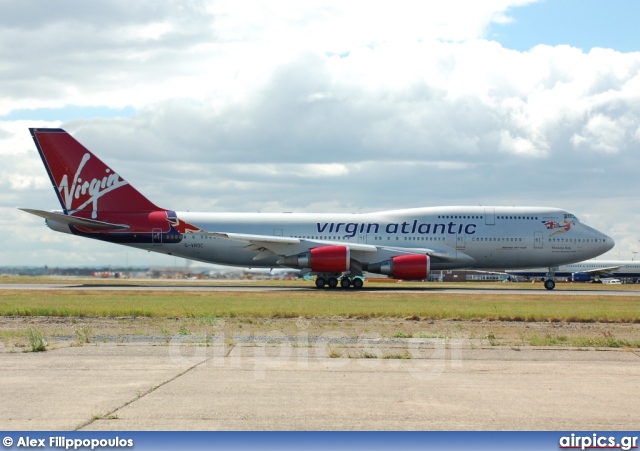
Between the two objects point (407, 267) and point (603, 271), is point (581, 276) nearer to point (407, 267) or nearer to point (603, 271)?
point (603, 271)

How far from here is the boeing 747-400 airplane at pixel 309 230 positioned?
41219mm

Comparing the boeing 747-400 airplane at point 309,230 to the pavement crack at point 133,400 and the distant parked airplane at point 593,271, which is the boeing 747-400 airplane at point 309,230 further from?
the distant parked airplane at point 593,271

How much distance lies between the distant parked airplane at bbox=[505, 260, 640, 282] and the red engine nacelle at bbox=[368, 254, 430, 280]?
5414 centimetres

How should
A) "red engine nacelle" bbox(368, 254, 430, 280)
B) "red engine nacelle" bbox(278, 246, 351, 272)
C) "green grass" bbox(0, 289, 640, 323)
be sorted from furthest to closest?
"red engine nacelle" bbox(368, 254, 430, 280), "red engine nacelle" bbox(278, 246, 351, 272), "green grass" bbox(0, 289, 640, 323)

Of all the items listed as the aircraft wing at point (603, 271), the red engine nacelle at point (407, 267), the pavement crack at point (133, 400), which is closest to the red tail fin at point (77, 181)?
the red engine nacelle at point (407, 267)

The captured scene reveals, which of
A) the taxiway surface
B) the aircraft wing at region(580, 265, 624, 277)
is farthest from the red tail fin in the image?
the aircraft wing at region(580, 265, 624, 277)

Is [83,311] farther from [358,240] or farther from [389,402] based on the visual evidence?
[358,240]

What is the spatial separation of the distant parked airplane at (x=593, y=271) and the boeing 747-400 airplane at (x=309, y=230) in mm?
49268

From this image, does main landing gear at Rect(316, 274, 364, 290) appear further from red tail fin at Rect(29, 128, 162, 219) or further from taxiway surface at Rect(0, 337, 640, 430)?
taxiway surface at Rect(0, 337, 640, 430)

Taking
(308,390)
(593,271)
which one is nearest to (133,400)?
(308,390)

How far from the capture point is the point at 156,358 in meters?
12.5

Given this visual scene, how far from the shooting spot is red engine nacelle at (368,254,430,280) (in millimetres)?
39594

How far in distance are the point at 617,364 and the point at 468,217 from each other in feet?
101

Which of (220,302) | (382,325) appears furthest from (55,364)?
(220,302)
